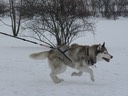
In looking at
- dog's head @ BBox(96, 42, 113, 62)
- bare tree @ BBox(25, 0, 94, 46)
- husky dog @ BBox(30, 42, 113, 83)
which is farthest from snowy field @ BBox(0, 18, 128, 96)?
bare tree @ BBox(25, 0, 94, 46)

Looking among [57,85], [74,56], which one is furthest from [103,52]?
[57,85]

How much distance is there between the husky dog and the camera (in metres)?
7.41

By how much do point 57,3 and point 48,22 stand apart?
3.37 ft

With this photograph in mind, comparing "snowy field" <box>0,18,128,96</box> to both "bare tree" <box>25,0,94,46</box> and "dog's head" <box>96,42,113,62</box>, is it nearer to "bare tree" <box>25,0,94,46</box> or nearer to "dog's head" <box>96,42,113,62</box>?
"dog's head" <box>96,42,113,62</box>

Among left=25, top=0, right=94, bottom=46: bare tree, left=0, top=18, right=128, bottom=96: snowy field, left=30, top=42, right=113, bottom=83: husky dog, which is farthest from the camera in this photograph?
left=25, top=0, right=94, bottom=46: bare tree

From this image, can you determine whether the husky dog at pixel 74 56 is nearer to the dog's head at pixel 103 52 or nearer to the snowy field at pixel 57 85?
the dog's head at pixel 103 52

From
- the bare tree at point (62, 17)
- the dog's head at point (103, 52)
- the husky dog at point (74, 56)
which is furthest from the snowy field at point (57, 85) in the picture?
the bare tree at point (62, 17)

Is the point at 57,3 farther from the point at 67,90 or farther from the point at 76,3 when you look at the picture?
the point at 67,90

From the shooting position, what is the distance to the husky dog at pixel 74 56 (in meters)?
7.41

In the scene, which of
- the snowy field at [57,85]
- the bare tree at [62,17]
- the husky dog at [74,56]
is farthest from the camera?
the bare tree at [62,17]

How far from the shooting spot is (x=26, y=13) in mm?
17625

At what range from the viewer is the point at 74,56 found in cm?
749

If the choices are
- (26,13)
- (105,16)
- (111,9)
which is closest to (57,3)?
(26,13)

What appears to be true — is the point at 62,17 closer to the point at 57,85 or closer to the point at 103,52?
the point at 103,52
